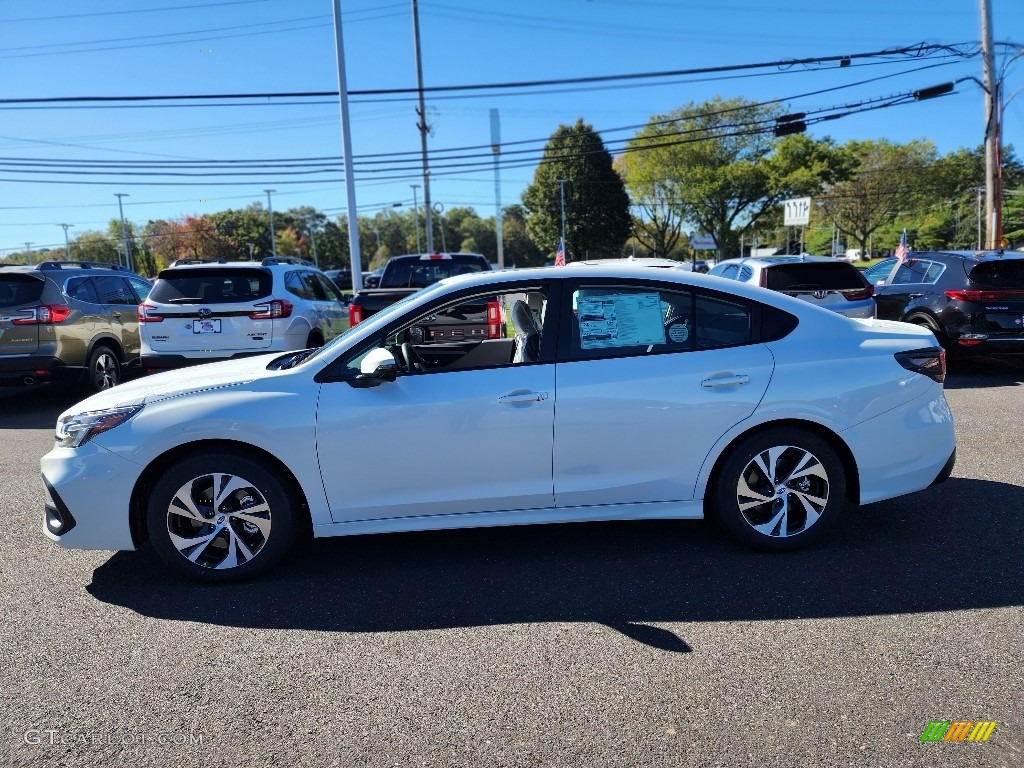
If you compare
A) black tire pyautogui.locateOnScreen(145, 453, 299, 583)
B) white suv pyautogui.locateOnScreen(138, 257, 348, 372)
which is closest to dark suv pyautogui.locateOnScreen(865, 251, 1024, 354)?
white suv pyautogui.locateOnScreen(138, 257, 348, 372)

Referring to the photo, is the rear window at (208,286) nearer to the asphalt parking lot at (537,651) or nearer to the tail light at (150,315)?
the tail light at (150,315)

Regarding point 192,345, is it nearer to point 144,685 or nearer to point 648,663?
point 144,685

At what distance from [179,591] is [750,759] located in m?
2.90

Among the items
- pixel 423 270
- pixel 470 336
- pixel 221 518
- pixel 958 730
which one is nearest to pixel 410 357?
pixel 470 336

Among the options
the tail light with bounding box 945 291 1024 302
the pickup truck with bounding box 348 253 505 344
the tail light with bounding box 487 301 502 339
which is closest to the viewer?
the pickup truck with bounding box 348 253 505 344

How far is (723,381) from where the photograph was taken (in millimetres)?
3875

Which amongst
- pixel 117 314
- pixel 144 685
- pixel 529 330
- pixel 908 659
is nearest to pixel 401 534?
pixel 529 330

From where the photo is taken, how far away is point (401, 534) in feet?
15.0

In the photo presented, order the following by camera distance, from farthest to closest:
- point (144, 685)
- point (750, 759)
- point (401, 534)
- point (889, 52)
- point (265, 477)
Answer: point (889, 52), point (401, 534), point (265, 477), point (144, 685), point (750, 759)

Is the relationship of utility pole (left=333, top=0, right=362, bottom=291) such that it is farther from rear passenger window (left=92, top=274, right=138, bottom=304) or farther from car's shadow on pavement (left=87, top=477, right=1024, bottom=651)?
car's shadow on pavement (left=87, top=477, right=1024, bottom=651)

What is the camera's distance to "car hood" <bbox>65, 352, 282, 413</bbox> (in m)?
3.84

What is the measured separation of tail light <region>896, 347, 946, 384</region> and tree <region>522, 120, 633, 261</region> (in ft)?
192

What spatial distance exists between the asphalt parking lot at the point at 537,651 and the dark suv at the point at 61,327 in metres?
5.18

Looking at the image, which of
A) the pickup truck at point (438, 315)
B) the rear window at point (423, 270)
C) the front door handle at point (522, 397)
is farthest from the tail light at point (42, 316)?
the front door handle at point (522, 397)
